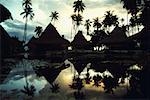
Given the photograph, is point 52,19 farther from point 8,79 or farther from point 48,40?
point 8,79

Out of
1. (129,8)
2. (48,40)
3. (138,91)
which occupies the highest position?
(129,8)

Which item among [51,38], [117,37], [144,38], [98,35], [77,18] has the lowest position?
[144,38]

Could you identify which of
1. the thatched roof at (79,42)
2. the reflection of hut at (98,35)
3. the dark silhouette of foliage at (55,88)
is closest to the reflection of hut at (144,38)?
the thatched roof at (79,42)

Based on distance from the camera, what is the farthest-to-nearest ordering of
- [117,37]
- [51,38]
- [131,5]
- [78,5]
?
[78,5] → [51,38] → [117,37] → [131,5]

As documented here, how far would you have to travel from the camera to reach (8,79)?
2214 cm

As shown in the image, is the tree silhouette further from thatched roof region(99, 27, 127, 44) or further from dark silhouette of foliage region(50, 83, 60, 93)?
dark silhouette of foliage region(50, 83, 60, 93)

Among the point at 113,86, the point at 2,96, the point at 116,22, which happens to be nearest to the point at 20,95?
the point at 2,96

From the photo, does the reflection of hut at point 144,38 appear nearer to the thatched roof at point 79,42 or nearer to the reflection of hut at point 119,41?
the reflection of hut at point 119,41

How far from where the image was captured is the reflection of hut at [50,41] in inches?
2530

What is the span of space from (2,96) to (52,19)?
96.9 metres

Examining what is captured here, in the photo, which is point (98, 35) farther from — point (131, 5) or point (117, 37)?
point (131, 5)

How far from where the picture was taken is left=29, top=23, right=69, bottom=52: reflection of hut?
211 ft

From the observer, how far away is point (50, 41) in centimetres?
6391

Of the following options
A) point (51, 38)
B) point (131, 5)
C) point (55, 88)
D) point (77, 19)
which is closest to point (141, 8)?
point (131, 5)
